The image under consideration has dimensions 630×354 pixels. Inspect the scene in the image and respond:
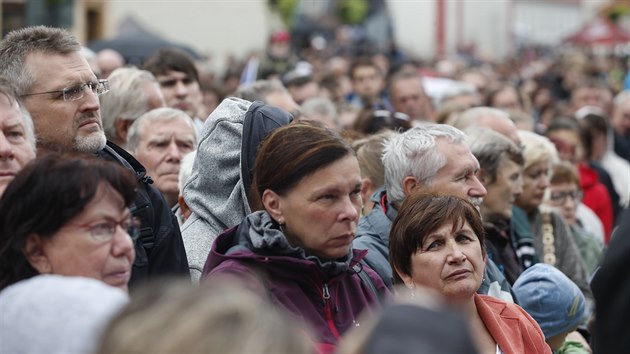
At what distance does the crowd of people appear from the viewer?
7.84 feet

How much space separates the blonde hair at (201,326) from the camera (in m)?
2.21

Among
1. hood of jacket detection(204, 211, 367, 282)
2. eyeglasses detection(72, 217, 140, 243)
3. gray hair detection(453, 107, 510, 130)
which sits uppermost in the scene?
eyeglasses detection(72, 217, 140, 243)

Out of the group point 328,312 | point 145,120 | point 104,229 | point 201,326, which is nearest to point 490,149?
point 145,120

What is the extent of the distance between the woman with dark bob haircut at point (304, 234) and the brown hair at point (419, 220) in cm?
47

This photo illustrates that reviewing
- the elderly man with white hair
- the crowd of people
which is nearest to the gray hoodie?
the crowd of people

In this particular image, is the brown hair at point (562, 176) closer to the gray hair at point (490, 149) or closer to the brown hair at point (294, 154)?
the gray hair at point (490, 149)

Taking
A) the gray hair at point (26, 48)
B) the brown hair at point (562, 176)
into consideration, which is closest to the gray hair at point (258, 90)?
the brown hair at point (562, 176)

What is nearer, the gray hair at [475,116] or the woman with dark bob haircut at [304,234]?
the woman with dark bob haircut at [304,234]

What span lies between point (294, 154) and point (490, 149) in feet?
8.77

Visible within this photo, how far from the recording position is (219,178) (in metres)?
4.93

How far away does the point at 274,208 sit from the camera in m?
4.20

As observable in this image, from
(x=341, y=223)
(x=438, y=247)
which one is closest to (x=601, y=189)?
(x=438, y=247)

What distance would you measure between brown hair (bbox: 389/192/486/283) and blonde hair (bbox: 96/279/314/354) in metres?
2.35

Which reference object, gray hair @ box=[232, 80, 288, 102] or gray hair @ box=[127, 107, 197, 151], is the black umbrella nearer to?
gray hair @ box=[232, 80, 288, 102]
